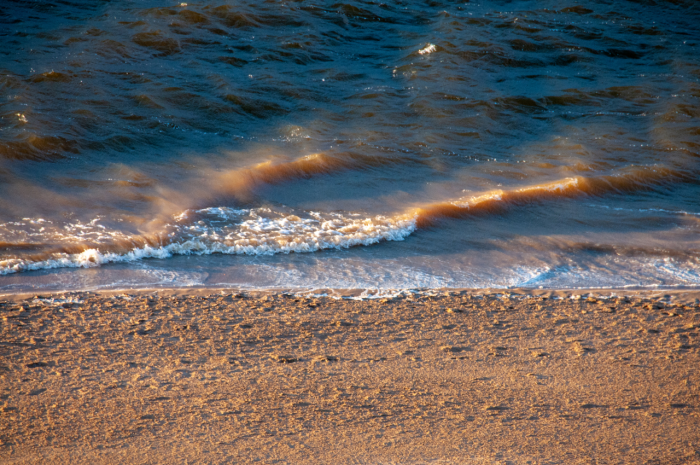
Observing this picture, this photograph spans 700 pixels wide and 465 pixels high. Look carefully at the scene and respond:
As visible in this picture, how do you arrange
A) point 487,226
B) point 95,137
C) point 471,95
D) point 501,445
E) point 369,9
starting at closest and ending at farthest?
point 501,445 → point 487,226 → point 95,137 → point 471,95 → point 369,9

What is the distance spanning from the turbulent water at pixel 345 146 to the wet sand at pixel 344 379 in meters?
0.52

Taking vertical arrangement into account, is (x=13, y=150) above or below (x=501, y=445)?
above

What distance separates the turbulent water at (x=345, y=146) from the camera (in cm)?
442

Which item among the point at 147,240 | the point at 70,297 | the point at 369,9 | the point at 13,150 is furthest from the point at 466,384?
the point at 369,9

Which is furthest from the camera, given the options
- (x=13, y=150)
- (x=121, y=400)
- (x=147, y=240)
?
(x=13, y=150)

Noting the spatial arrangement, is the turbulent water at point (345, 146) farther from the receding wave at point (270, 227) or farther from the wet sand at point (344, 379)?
the wet sand at point (344, 379)

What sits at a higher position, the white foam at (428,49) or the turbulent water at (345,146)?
the white foam at (428,49)

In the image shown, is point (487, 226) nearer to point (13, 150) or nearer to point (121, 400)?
point (121, 400)

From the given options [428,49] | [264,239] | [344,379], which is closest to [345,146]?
[264,239]

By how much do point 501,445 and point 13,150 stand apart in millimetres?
5962

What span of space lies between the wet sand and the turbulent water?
522 millimetres

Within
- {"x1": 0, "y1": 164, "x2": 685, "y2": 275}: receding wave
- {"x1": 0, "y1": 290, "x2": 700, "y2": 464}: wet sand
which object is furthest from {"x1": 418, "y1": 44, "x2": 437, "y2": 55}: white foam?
{"x1": 0, "y1": 290, "x2": 700, "y2": 464}: wet sand

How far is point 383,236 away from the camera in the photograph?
4.91m

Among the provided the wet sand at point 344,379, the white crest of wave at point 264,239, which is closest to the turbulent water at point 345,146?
the white crest of wave at point 264,239
